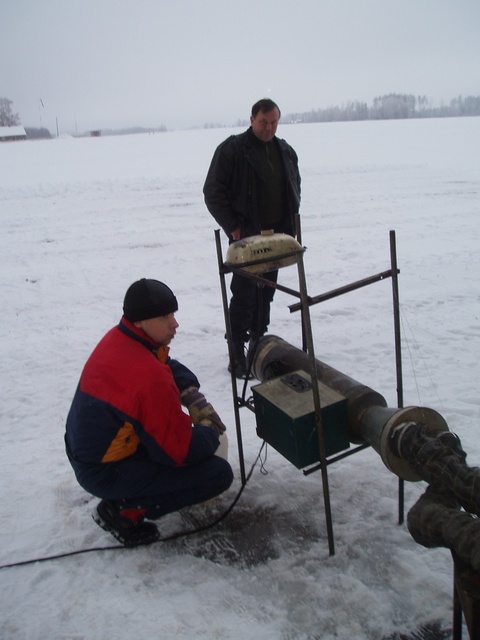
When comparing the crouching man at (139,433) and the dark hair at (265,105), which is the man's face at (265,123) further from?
the crouching man at (139,433)

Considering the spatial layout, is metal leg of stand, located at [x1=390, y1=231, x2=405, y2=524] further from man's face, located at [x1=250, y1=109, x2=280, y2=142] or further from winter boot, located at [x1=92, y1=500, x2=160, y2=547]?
man's face, located at [x1=250, y1=109, x2=280, y2=142]

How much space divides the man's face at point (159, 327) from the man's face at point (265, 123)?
6.75 feet

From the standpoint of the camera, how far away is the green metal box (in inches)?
97.4

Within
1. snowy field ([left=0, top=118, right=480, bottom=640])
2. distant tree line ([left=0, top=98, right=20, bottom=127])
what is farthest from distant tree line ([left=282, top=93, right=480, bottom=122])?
snowy field ([left=0, top=118, right=480, bottom=640])

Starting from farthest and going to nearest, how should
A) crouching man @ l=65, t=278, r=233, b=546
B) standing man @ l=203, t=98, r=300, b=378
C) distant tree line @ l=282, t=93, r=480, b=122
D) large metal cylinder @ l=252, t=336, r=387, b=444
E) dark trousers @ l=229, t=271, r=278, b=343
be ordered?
distant tree line @ l=282, t=93, r=480, b=122, dark trousers @ l=229, t=271, r=278, b=343, standing man @ l=203, t=98, r=300, b=378, large metal cylinder @ l=252, t=336, r=387, b=444, crouching man @ l=65, t=278, r=233, b=546

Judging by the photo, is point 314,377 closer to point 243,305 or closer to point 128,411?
point 128,411

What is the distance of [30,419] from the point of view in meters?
4.00

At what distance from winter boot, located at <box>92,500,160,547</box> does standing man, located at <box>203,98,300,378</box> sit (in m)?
1.67

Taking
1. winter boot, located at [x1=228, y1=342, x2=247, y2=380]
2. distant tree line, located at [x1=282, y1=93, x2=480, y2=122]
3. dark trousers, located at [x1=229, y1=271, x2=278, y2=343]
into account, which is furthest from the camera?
distant tree line, located at [x1=282, y1=93, x2=480, y2=122]

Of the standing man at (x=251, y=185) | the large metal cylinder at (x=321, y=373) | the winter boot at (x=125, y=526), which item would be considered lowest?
the winter boot at (x=125, y=526)

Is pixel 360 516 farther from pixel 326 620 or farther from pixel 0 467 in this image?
pixel 0 467

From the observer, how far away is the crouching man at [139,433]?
242 centimetres

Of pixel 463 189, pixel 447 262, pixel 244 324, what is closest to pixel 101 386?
pixel 244 324

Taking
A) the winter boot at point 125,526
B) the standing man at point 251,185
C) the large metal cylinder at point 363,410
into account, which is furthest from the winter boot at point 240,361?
the winter boot at point 125,526
